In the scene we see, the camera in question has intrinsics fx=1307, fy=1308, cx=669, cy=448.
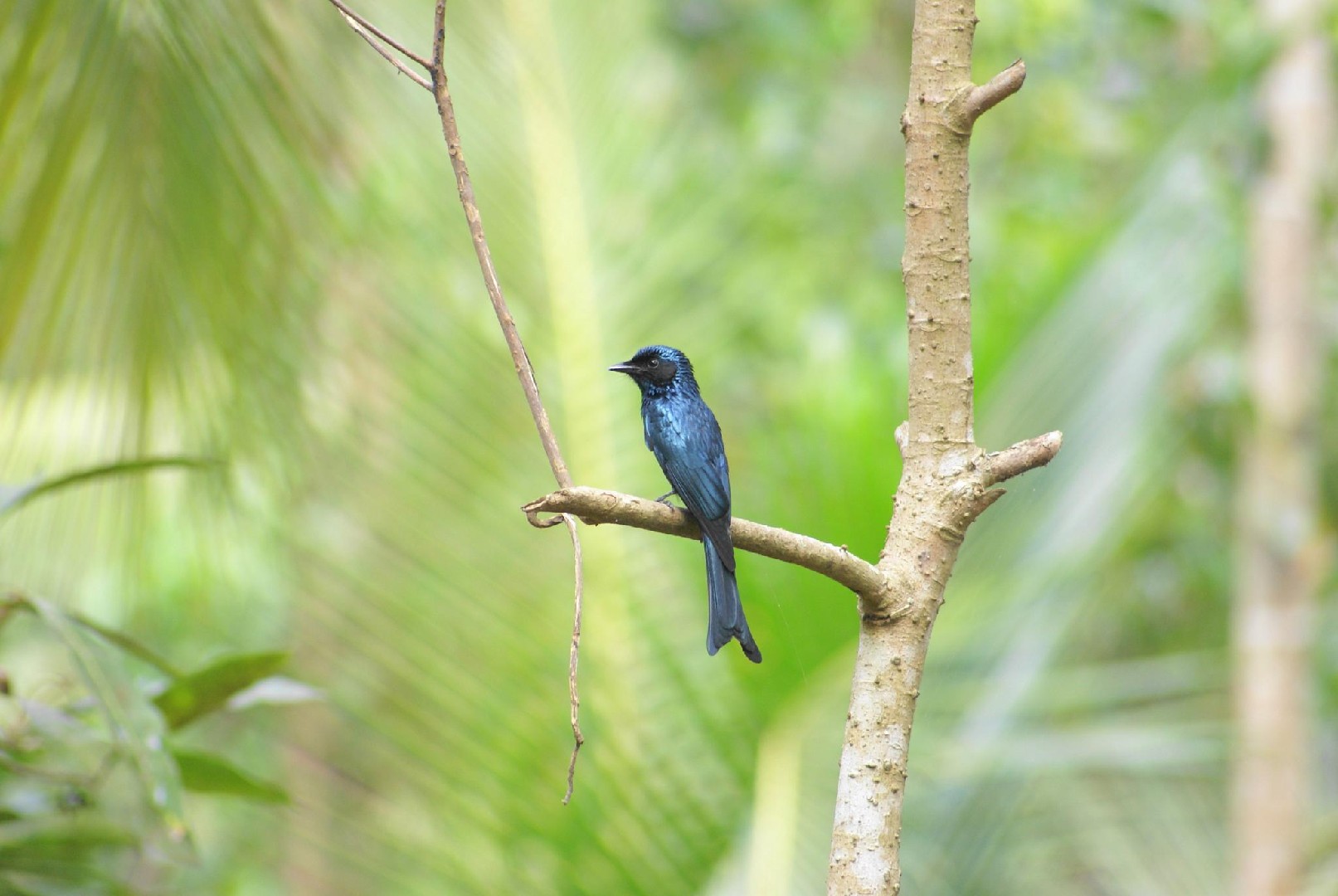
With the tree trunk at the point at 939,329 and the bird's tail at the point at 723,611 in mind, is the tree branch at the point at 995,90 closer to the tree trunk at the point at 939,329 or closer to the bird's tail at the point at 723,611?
the tree trunk at the point at 939,329

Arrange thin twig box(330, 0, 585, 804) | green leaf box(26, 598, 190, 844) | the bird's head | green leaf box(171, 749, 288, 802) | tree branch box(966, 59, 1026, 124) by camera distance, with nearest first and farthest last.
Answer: thin twig box(330, 0, 585, 804), tree branch box(966, 59, 1026, 124), green leaf box(26, 598, 190, 844), green leaf box(171, 749, 288, 802), the bird's head

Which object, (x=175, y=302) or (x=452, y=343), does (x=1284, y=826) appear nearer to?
(x=452, y=343)

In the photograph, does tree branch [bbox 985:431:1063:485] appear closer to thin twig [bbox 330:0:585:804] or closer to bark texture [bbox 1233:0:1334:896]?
thin twig [bbox 330:0:585:804]

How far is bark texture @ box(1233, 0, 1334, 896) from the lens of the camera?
5766mm

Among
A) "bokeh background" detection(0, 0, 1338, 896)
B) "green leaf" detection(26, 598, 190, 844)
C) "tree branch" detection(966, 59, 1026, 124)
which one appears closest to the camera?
"tree branch" detection(966, 59, 1026, 124)

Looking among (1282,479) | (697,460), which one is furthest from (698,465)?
(1282,479)

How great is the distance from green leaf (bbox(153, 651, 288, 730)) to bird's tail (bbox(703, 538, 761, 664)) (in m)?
0.76

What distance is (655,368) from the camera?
3424 millimetres

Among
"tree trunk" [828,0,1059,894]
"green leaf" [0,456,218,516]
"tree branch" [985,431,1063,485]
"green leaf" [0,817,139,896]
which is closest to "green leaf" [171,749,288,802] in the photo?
"green leaf" [0,817,139,896]

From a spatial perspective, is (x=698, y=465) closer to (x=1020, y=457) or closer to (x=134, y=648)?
(x=1020, y=457)

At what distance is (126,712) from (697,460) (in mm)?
1311

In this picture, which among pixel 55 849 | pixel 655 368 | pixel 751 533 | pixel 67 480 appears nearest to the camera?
pixel 751 533

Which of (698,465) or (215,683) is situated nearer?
(215,683)

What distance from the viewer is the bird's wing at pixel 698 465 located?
2510mm
